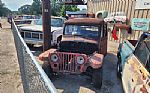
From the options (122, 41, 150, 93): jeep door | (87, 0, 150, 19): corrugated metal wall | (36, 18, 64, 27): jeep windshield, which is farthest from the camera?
(87, 0, 150, 19): corrugated metal wall

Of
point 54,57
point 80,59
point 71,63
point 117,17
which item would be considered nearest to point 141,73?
point 80,59

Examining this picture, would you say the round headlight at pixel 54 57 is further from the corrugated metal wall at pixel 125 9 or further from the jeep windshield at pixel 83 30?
the corrugated metal wall at pixel 125 9

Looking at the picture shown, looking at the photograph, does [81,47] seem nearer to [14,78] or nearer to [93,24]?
[93,24]

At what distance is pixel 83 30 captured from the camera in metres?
7.30

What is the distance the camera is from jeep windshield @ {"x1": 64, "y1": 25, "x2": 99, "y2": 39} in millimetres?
7156

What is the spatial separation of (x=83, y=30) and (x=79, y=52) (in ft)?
3.34

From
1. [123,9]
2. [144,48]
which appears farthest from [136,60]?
[123,9]

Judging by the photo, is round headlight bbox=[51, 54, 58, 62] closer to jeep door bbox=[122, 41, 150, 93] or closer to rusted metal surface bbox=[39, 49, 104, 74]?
rusted metal surface bbox=[39, 49, 104, 74]

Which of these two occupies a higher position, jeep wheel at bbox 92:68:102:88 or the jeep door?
the jeep door

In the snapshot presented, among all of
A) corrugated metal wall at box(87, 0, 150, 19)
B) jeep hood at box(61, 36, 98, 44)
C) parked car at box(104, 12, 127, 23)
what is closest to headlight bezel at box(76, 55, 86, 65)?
jeep hood at box(61, 36, 98, 44)

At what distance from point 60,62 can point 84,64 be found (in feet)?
2.31

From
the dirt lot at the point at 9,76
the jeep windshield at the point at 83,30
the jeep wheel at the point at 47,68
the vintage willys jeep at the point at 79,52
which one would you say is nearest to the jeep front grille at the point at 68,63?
the vintage willys jeep at the point at 79,52

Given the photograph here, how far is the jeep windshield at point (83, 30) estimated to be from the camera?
7.16 metres

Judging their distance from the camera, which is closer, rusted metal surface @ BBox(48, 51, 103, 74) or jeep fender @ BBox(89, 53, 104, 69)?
jeep fender @ BBox(89, 53, 104, 69)
